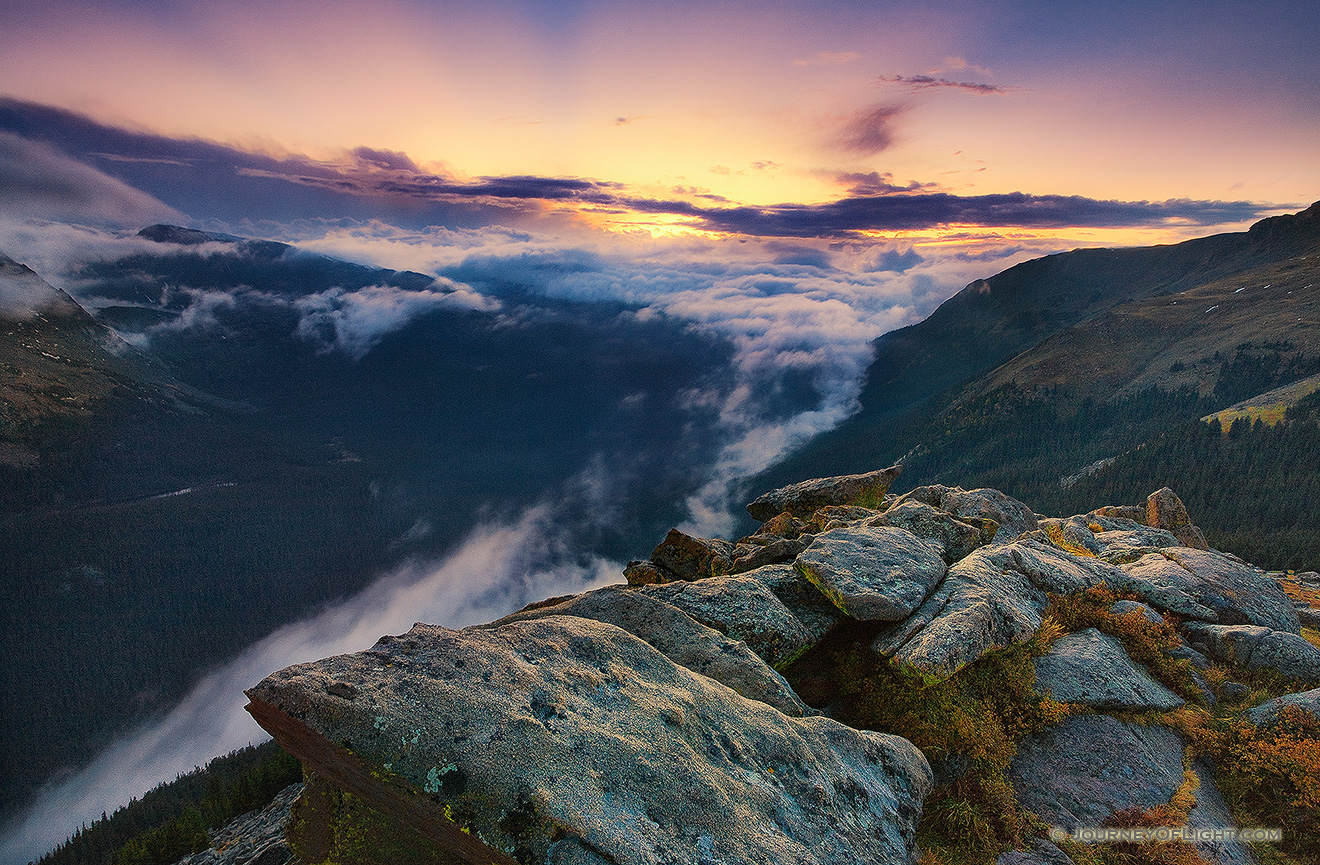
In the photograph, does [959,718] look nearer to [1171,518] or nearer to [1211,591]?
[1211,591]

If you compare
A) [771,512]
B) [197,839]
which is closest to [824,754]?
[771,512]

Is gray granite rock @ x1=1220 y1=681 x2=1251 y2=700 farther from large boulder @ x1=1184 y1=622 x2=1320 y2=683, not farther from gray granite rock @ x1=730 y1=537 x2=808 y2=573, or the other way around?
gray granite rock @ x1=730 y1=537 x2=808 y2=573

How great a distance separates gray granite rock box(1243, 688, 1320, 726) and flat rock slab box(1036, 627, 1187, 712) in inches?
54.0

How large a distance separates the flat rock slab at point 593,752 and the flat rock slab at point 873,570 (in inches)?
A: 187

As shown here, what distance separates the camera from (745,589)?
15617 mm

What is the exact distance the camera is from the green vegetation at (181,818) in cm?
4875

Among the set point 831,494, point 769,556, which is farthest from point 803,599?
point 831,494

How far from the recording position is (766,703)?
11594 millimetres

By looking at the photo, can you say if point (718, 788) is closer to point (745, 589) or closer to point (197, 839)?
point (745, 589)

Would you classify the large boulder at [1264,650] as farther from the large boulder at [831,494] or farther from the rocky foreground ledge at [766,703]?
the large boulder at [831,494]

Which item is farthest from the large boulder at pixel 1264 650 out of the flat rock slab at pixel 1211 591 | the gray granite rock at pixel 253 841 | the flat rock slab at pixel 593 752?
the gray granite rock at pixel 253 841

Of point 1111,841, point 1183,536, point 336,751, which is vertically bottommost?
point 1183,536

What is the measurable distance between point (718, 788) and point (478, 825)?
11.3 feet

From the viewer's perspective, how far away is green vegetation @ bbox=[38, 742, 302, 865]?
160ft
